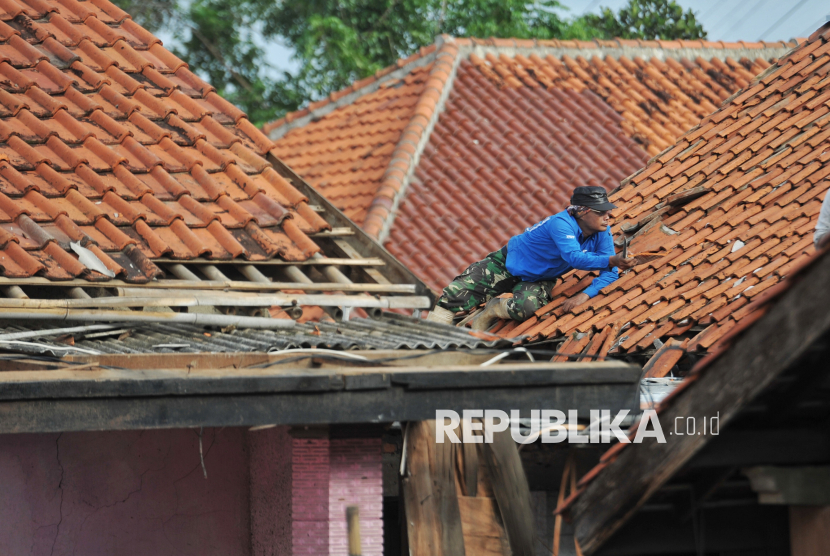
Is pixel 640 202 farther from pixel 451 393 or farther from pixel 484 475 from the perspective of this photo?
pixel 451 393

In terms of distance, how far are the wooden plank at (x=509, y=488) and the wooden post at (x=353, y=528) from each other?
0.70 metres

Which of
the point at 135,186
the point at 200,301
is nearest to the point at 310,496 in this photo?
the point at 200,301

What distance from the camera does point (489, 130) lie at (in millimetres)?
11562

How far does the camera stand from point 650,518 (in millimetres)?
2977

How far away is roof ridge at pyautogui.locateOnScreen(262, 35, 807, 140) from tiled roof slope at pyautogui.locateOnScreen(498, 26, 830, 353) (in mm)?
5121

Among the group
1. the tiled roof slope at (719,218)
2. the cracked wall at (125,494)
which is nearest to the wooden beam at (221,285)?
the cracked wall at (125,494)

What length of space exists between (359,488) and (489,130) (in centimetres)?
813

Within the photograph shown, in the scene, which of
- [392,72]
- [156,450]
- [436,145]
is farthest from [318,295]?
[392,72]

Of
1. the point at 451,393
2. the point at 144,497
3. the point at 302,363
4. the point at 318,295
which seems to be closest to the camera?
the point at 451,393

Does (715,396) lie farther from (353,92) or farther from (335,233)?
(353,92)

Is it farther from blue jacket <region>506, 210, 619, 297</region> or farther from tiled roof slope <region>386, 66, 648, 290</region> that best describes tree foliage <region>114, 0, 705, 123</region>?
blue jacket <region>506, 210, 619, 297</region>

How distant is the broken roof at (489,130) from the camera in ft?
33.9

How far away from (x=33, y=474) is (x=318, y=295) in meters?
1.84

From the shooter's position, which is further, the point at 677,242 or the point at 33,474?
the point at 677,242
